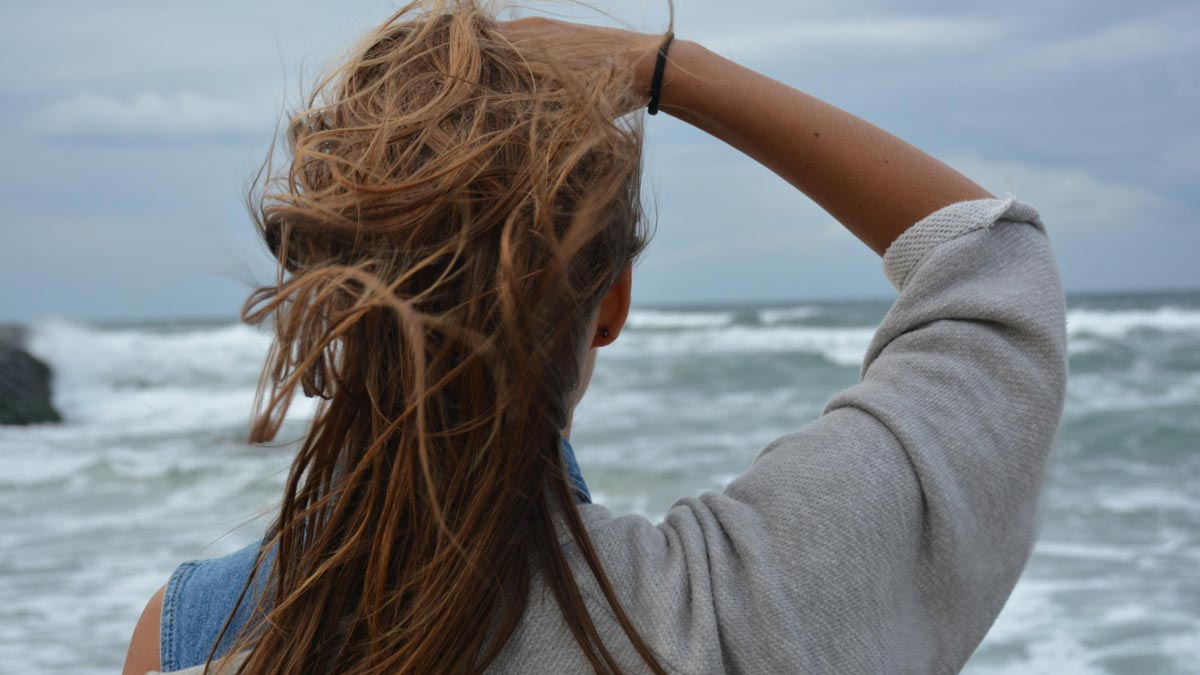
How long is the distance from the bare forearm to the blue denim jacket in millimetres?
346

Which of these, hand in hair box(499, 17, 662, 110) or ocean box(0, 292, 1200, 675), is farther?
ocean box(0, 292, 1200, 675)

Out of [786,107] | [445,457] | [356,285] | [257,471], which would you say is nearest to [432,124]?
[356,285]

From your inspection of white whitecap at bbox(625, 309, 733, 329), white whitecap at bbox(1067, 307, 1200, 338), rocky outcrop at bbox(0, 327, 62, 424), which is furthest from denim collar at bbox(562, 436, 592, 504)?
white whitecap at bbox(625, 309, 733, 329)

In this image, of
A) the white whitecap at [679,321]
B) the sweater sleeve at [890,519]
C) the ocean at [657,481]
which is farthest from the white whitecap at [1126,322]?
the sweater sleeve at [890,519]

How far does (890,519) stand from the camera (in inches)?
29.7

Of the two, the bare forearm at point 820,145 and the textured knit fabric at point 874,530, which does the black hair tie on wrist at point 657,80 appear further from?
the textured knit fabric at point 874,530

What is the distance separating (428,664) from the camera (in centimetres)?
77

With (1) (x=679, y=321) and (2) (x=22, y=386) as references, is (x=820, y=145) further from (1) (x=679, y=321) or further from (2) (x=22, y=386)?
(1) (x=679, y=321)

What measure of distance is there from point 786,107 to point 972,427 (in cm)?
36

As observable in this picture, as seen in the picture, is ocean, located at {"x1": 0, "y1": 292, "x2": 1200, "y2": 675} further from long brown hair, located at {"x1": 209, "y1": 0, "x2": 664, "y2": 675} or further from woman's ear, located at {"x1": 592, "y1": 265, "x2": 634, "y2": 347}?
woman's ear, located at {"x1": 592, "y1": 265, "x2": 634, "y2": 347}

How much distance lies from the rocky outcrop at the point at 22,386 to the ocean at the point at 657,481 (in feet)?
0.93

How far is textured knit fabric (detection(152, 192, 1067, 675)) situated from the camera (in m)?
0.74

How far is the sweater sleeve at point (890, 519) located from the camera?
2.44ft

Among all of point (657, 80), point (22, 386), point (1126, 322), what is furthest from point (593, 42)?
point (1126, 322)
